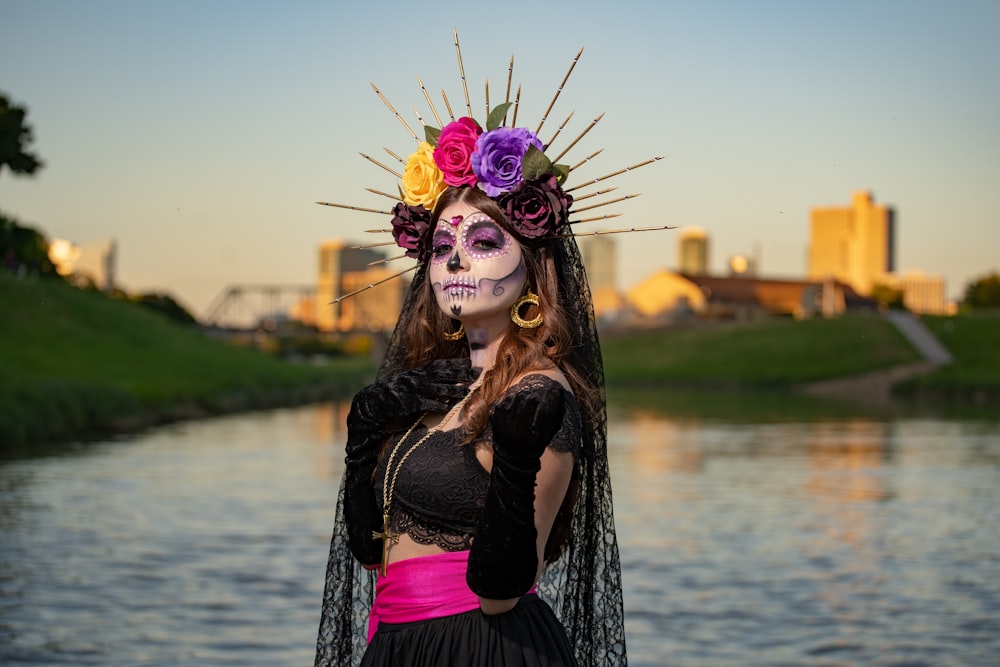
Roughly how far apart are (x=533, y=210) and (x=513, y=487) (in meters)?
0.82

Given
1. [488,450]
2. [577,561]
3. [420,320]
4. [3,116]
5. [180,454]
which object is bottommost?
[180,454]

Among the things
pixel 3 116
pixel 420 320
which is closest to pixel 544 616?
pixel 420 320

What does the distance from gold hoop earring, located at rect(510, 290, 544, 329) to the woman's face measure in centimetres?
2

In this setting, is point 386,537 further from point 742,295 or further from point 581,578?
point 742,295

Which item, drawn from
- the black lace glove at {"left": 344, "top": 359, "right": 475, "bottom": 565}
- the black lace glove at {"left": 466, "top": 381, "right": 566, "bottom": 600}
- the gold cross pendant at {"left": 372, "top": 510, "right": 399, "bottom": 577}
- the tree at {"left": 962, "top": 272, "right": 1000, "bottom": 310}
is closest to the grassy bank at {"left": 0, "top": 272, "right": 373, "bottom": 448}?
the black lace glove at {"left": 344, "top": 359, "right": 475, "bottom": 565}

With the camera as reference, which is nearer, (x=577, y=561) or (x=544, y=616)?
(x=544, y=616)

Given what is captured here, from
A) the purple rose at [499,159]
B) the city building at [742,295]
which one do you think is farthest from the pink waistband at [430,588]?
the city building at [742,295]

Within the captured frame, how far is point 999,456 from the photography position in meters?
26.7

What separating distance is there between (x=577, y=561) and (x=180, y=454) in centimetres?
2190

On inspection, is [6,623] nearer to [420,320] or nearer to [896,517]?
[420,320]

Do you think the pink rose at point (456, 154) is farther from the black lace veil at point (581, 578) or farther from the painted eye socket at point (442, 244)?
the black lace veil at point (581, 578)

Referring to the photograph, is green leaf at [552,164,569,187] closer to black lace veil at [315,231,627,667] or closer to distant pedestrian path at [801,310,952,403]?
black lace veil at [315,231,627,667]

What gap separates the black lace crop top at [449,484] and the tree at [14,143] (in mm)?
35757

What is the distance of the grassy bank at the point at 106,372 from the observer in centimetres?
2922
